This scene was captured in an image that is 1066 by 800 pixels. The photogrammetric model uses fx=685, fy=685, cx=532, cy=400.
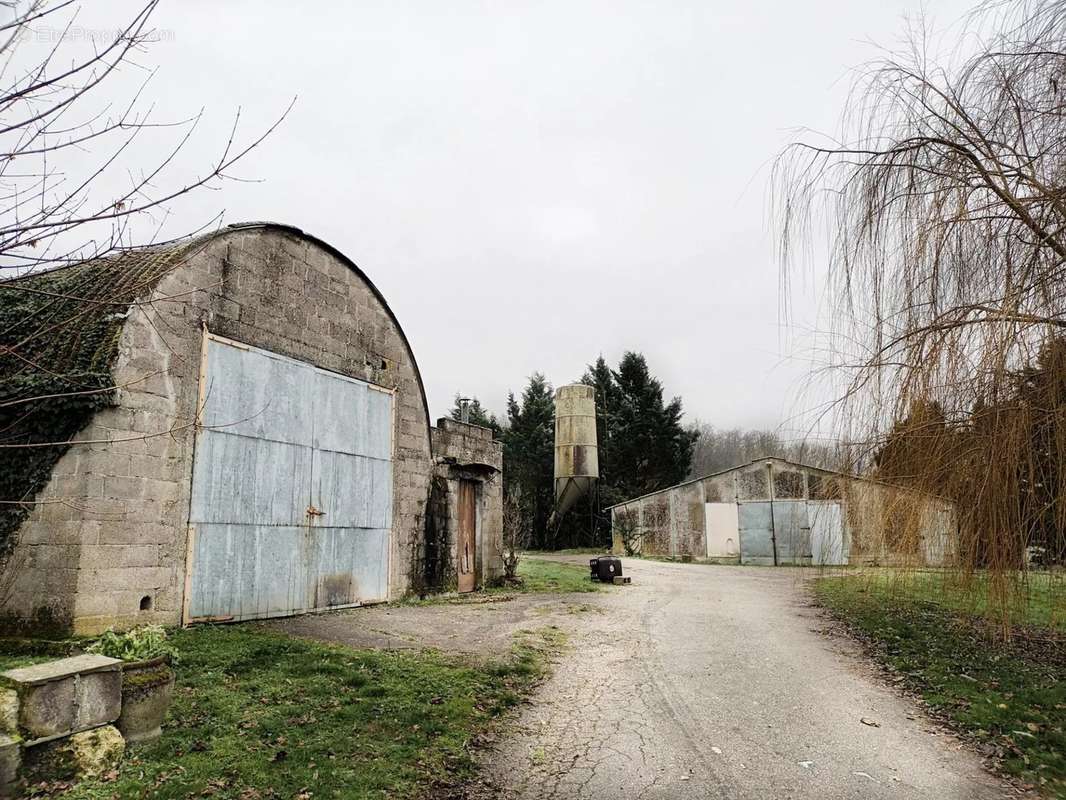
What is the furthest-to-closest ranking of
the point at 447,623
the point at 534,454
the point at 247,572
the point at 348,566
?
the point at 534,454, the point at 348,566, the point at 447,623, the point at 247,572

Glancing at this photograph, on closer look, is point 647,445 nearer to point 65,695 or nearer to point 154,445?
point 154,445

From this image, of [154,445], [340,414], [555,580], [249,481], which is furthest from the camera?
[555,580]

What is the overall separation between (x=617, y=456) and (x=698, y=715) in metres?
35.8

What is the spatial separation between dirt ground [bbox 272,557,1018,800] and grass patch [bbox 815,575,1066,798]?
341mm

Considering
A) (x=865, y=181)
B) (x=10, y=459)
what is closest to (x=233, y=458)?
(x=10, y=459)

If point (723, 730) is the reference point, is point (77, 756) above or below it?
above

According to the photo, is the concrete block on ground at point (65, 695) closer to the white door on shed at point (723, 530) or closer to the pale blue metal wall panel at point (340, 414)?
the pale blue metal wall panel at point (340, 414)

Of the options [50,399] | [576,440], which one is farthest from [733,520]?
[50,399]

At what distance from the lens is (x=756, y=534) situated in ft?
92.5

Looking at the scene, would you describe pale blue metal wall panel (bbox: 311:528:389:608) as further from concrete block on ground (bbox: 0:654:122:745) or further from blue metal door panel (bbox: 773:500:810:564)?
blue metal door panel (bbox: 773:500:810:564)

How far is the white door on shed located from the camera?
28.6 meters

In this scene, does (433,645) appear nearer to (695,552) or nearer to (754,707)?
(754,707)

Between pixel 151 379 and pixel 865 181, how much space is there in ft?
25.6

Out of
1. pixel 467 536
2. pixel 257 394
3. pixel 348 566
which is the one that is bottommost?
pixel 348 566
